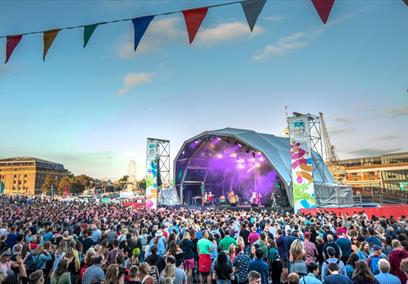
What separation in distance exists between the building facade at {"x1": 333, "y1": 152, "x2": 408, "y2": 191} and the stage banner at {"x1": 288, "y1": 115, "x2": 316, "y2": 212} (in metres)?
66.5

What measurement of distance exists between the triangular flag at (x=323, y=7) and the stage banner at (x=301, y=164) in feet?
49.1

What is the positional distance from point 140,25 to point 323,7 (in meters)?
4.53

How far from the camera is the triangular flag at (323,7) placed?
6.50 meters

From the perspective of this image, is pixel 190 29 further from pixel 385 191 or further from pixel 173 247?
pixel 385 191

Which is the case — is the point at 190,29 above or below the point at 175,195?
above

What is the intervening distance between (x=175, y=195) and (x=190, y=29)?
89.5 ft

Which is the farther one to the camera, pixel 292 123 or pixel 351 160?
pixel 351 160

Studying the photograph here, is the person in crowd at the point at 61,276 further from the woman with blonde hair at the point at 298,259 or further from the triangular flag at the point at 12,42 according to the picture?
the triangular flag at the point at 12,42

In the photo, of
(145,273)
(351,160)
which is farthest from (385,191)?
(351,160)

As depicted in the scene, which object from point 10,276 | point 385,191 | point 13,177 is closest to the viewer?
point 10,276

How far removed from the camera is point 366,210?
19.2 metres

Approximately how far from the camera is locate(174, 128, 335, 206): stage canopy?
28.6 m

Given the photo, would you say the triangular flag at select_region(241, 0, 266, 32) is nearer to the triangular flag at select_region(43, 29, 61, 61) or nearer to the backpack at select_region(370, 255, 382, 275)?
the triangular flag at select_region(43, 29, 61, 61)

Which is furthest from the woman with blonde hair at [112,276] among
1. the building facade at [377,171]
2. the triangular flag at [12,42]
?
the building facade at [377,171]
